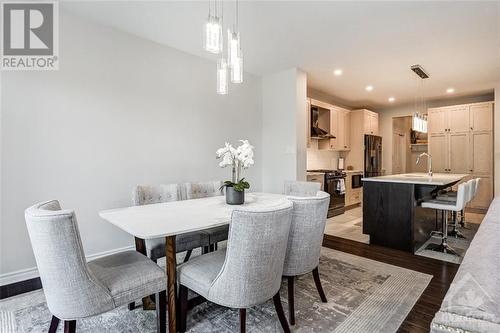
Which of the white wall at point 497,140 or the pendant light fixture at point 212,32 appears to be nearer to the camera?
the pendant light fixture at point 212,32

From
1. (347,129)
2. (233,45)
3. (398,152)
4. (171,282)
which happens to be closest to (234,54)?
(233,45)

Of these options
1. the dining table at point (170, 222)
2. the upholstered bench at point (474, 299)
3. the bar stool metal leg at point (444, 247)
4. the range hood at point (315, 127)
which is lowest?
the bar stool metal leg at point (444, 247)

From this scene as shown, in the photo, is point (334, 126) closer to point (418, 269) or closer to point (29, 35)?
point (418, 269)

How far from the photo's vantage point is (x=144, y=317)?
188cm

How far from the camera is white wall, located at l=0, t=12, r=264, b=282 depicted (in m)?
2.38

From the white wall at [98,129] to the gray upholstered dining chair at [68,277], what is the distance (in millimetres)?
1357

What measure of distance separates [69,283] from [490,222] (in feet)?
6.73

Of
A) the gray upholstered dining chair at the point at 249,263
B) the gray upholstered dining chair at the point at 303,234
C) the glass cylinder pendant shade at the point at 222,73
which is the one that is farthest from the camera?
the glass cylinder pendant shade at the point at 222,73

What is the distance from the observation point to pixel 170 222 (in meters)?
1.63

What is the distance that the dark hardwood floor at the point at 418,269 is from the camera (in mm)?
1863

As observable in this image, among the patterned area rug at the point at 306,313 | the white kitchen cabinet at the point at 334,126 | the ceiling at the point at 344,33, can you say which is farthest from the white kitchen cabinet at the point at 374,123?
the patterned area rug at the point at 306,313

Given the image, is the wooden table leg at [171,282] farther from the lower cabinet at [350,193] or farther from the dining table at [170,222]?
the lower cabinet at [350,193]

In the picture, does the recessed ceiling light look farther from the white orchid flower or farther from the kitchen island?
the white orchid flower

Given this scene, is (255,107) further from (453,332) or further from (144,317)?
(453,332)
